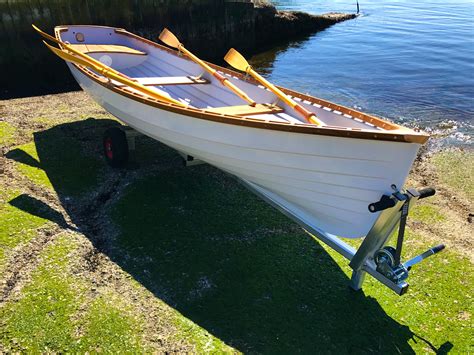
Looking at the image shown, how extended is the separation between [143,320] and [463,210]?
5697 mm

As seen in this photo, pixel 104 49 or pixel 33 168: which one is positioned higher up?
pixel 104 49

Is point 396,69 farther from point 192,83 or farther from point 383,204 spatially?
point 383,204

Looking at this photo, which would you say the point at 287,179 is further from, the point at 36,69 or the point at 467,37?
the point at 467,37

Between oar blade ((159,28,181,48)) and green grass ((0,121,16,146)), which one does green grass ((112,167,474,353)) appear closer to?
green grass ((0,121,16,146))

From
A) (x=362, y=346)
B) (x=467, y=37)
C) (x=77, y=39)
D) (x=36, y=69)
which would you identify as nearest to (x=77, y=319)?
(x=362, y=346)

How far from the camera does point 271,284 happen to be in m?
4.83

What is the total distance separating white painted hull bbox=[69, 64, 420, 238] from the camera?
4062 mm

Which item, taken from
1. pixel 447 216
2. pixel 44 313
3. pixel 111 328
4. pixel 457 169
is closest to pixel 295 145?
pixel 111 328

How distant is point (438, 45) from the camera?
2233 cm

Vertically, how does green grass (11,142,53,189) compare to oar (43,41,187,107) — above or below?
below

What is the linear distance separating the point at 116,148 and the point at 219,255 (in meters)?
3.08

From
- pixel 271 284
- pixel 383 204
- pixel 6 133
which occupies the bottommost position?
pixel 271 284

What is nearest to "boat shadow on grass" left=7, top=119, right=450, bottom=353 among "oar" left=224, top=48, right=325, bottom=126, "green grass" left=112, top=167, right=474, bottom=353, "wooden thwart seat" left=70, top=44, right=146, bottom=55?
"green grass" left=112, top=167, right=474, bottom=353

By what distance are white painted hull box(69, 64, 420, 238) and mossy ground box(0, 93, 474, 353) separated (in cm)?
90
